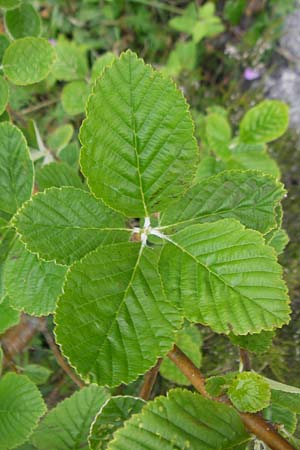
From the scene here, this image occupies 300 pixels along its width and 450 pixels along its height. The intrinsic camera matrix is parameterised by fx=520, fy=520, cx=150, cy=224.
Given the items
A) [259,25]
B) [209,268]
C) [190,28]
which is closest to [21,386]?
[209,268]

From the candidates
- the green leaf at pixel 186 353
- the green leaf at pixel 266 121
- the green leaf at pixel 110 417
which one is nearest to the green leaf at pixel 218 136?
the green leaf at pixel 266 121

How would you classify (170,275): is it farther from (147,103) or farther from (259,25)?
(259,25)

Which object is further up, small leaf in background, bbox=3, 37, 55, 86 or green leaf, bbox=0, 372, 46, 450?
small leaf in background, bbox=3, 37, 55, 86

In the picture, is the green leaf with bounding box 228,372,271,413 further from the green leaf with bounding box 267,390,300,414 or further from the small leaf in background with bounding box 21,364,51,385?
the small leaf in background with bounding box 21,364,51,385

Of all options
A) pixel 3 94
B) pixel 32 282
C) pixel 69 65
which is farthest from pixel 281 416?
pixel 69 65

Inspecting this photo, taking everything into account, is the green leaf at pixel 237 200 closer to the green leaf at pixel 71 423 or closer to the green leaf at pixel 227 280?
the green leaf at pixel 227 280

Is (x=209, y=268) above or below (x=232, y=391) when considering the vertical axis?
above

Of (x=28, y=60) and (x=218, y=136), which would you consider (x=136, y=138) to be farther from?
(x=218, y=136)

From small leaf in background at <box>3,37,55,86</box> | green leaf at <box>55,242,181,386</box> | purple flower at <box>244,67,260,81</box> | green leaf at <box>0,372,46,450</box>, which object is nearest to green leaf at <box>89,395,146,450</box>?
green leaf at <box>55,242,181,386</box>

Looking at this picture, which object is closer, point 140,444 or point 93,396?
point 140,444
